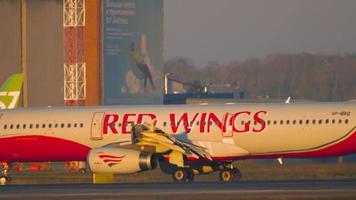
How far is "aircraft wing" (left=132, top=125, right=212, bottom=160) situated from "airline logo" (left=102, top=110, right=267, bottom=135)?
0.86 m

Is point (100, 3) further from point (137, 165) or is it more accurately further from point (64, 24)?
point (137, 165)

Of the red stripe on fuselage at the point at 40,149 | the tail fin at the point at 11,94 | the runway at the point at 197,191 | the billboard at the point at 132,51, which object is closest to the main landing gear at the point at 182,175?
the red stripe on fuselage at the point at 40,149

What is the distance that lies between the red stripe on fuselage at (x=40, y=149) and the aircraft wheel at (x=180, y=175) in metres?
3.91

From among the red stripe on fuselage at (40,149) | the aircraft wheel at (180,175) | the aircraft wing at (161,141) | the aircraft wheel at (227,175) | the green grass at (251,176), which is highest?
the aircraft wing at (161,141)

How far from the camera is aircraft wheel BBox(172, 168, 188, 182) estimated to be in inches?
1516

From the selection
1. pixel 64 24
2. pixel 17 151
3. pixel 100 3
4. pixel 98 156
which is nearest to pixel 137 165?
pixel 98 156

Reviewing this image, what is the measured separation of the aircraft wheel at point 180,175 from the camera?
38.5 metres

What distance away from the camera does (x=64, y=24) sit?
73812mm

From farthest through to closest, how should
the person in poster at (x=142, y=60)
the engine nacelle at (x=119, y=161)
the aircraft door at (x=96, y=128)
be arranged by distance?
the person in poster at (x=142, y=60), the aircraft door at (x=96, y=128), the engine nacelle at (x=119, y=161)

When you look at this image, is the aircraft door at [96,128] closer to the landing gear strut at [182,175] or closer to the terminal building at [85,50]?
the landing gear strut at [182,175]

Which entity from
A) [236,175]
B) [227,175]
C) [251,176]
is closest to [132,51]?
[251,176]

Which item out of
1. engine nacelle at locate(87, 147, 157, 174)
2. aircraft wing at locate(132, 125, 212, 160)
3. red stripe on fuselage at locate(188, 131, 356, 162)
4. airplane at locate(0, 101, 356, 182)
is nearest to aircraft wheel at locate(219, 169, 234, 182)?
airplane at locate(0, 101, 356, 182)

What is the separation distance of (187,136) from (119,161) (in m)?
3.11

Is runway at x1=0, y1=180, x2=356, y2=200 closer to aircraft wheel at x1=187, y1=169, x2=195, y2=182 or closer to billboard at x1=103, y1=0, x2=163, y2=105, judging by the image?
aircraft wheel at x1=187, y1=169, x2=195, y2=182
